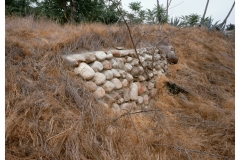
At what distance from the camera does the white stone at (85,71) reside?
6.23 ft

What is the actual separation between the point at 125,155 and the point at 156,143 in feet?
1.56

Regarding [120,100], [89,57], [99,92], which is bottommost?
[120,100]

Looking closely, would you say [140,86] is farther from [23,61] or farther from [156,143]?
[23,61]

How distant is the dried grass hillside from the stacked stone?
167mm

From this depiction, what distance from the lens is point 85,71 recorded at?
1926mm

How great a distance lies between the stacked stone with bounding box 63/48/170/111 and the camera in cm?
195

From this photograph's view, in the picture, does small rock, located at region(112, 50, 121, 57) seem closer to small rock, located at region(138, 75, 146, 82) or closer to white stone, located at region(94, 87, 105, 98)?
small rock, located at region(138, 75, 146, 82)

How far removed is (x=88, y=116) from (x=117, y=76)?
0.97 meters

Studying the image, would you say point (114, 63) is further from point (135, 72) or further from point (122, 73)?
point (135, 72)

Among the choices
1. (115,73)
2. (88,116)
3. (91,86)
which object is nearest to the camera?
(88,116)

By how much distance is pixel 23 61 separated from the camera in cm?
177

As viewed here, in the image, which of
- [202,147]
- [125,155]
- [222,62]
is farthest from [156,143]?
[222,62]

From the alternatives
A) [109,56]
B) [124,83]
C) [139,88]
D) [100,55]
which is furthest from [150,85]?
[100,55]

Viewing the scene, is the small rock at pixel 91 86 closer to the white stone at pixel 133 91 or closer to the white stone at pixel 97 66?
the white stone at pixel 97 66
